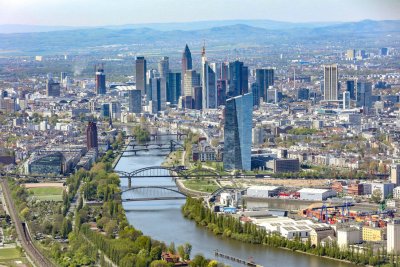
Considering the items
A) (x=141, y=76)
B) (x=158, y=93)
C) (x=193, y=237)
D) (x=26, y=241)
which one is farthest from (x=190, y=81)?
(x=26, y=241)

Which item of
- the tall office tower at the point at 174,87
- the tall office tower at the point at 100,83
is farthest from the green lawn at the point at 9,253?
the tall office tower at the point at 100,83

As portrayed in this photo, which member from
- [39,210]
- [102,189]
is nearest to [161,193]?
[102,189]

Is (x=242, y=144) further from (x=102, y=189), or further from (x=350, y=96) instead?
(x=350, y=96)

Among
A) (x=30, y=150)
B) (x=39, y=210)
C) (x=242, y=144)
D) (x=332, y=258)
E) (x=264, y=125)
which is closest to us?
(x=332, y=258)

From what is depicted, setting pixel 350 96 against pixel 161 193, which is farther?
pixel 350 96

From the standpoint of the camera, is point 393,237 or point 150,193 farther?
point 150,193

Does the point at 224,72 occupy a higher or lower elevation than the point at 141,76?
higher

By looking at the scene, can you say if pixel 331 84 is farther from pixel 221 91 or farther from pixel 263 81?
pixel 221 91
